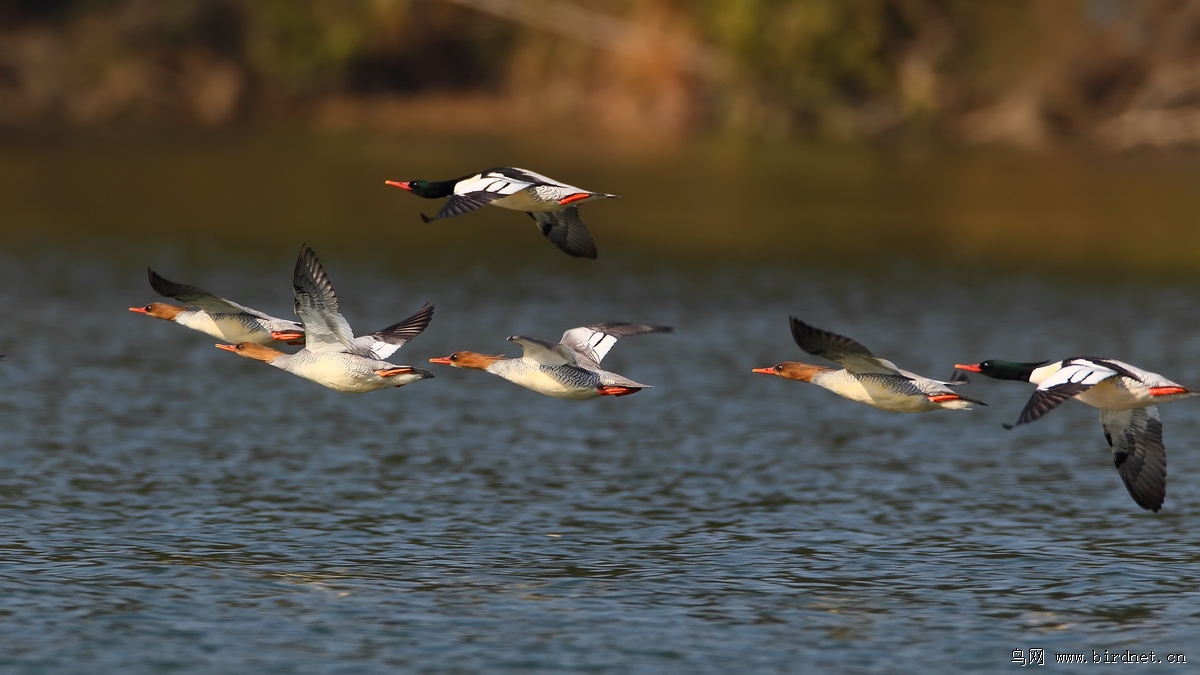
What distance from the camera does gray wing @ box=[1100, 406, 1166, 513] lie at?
16.2 m

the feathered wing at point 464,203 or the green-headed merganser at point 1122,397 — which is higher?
the feathered wing at point 464,203

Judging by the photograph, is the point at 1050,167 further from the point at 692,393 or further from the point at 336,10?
the point at 692,393

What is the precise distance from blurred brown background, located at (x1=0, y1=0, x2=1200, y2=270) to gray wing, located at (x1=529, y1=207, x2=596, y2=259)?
91.1 feet

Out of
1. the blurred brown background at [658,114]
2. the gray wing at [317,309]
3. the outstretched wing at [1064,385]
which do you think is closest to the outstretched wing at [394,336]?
the gray wing at [317,309]

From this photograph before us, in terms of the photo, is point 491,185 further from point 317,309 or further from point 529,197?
point 317,309

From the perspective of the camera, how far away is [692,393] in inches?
1140

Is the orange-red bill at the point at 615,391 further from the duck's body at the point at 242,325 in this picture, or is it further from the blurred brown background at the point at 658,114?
the blurred brown background at the point at 658,114

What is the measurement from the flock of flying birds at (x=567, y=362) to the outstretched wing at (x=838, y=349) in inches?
0.6

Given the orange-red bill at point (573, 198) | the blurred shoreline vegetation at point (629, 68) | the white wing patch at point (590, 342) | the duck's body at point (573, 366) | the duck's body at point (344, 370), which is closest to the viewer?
the orange-red bill at point (573, 198)

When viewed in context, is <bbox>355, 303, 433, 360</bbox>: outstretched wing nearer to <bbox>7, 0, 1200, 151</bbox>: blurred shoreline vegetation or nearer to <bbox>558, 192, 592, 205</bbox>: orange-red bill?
<bbox>558, 192, 592, 205</bbox>: orange-red bill

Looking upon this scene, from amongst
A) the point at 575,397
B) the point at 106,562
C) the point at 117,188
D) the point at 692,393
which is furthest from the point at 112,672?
the point at 117,188

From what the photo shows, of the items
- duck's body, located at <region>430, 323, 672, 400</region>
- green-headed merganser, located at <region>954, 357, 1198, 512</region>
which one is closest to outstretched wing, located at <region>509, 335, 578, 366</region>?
duck's body, located at <region>430, 323, 672, 400</region>

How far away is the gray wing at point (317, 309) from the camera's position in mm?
15047

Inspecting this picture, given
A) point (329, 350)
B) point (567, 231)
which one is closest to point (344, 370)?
point (329, 350)
